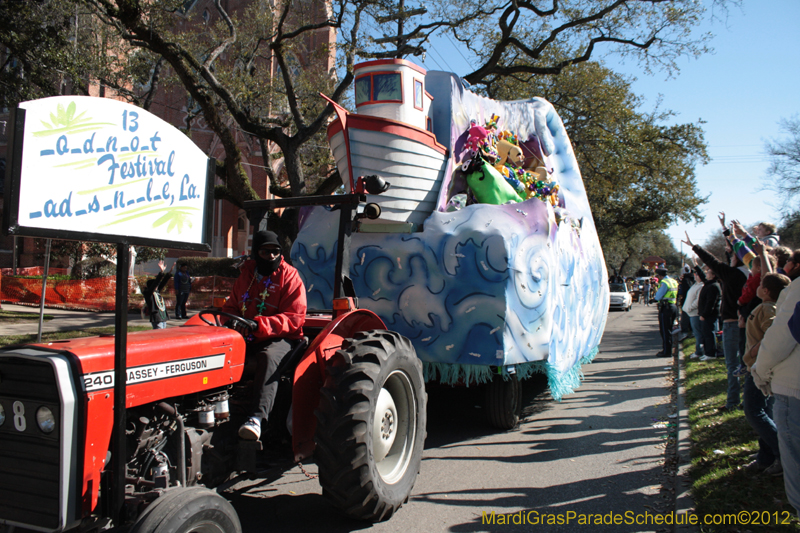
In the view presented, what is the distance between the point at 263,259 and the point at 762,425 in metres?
3.81

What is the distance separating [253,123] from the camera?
1407 centimetres

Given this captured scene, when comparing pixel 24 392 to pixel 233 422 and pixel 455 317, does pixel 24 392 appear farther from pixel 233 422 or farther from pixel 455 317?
pixel 455 317

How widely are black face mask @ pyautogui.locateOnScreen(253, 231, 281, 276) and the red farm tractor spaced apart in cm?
32

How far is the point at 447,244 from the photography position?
534 centimetres

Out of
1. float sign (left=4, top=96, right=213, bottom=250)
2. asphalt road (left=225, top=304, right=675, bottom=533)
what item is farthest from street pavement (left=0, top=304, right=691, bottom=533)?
float sign (left=4, top=96, right=213, bottom=250)

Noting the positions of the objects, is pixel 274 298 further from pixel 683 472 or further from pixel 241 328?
pixel 683 472

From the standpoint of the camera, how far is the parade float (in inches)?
205

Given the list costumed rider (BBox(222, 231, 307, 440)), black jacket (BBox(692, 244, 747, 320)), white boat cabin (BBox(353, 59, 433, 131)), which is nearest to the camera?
costumed rider (BBox(222, 231, 307, 440))

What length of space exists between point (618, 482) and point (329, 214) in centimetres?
386

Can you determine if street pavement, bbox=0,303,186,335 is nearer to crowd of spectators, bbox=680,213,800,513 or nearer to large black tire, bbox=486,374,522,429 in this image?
large black tire, bbox=486,374,522,429

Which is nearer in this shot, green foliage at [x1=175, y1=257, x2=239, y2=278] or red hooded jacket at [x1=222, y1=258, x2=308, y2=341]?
red hooded jacket at [x1=222, y1=258, x2=308, y2=341]

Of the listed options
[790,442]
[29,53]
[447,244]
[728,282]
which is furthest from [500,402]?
[29,53]

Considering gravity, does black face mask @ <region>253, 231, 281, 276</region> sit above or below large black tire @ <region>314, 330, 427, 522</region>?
above

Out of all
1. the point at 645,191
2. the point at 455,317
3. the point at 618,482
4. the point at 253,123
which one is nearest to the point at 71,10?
the point at 253,123
